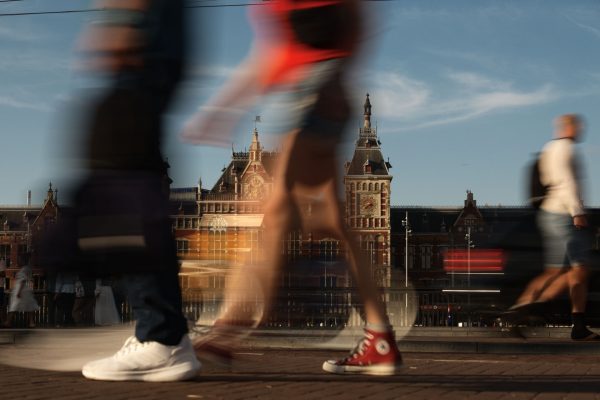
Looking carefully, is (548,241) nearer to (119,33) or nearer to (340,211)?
(340,211)

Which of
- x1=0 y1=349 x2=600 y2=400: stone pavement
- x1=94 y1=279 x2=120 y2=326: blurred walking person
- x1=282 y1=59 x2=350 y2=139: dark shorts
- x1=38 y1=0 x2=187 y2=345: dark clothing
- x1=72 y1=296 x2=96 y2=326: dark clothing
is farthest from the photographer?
x1=72 y1=296 x2=96 y2=326: dark clothing

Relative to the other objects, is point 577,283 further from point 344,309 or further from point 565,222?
point 344,309

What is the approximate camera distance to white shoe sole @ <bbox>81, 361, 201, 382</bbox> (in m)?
3.33

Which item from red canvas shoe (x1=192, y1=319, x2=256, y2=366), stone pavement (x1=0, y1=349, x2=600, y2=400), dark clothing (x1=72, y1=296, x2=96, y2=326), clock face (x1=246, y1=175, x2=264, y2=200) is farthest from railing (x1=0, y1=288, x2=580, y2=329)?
clock face (x1=246, y1=175, x2=264, y2=200)

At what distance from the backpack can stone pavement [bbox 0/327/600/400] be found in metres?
2.52

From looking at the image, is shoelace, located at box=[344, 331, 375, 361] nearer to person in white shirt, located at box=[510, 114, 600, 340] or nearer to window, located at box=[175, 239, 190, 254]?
window, located at box=[175, 239, 190, 254]

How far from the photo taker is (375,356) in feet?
12.4

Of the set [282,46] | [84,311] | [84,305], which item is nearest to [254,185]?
[84,305]

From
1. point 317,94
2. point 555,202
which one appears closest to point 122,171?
point 317,94

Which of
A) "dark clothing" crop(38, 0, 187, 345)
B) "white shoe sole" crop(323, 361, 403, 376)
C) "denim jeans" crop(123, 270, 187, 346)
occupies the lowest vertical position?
"white shoe sole" crop(323, 361, 403, 376)

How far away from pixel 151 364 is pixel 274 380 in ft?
1.78

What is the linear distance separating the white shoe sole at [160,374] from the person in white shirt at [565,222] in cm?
A: 440

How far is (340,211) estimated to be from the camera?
383cm

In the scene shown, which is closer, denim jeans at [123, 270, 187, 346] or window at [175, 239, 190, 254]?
denim jeans at [123, 270, 187, 346]
